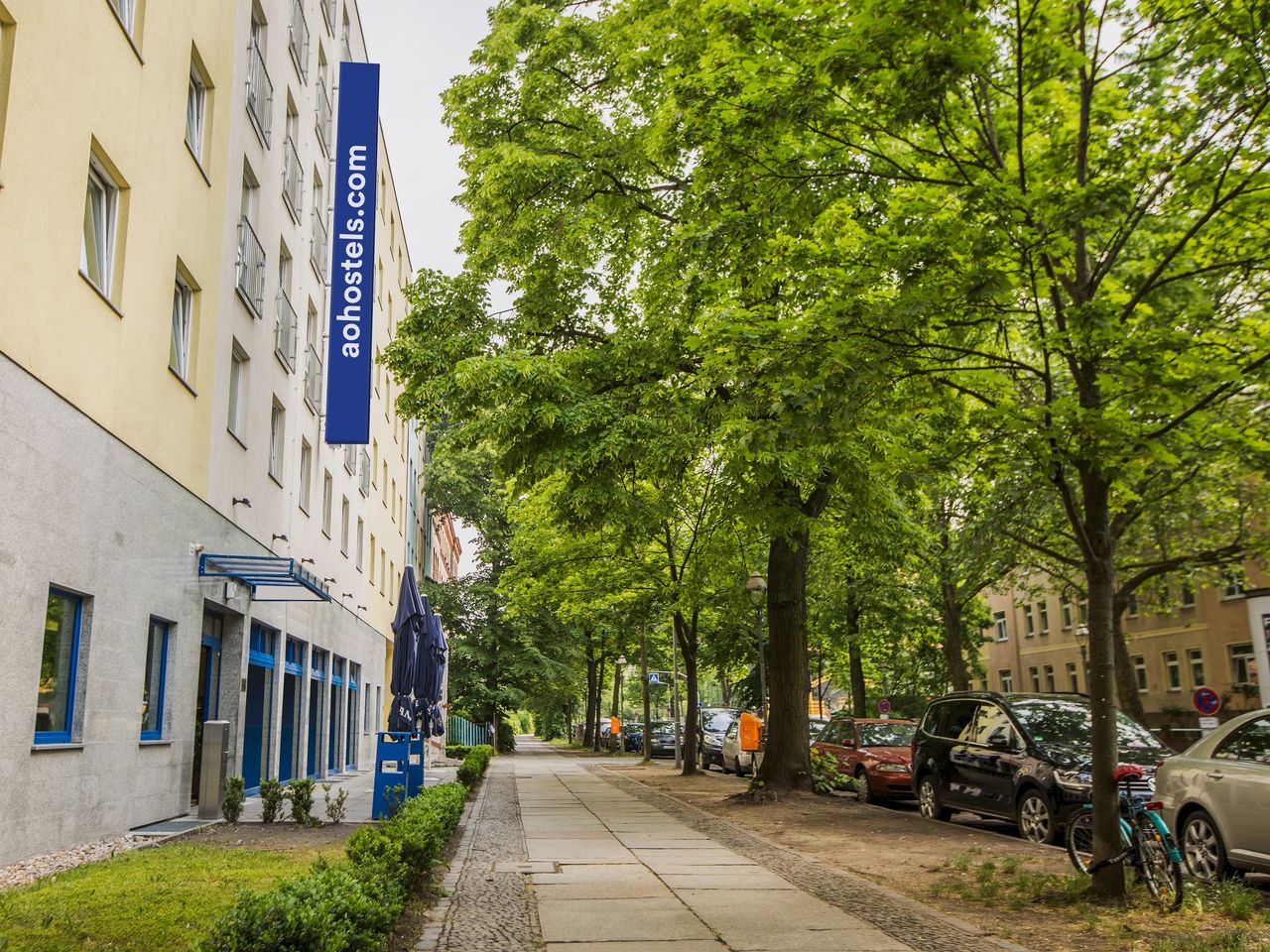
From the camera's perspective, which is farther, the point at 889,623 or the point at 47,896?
the point at 889,623

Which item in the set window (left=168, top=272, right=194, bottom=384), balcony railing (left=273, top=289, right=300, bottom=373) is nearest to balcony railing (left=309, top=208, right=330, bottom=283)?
balcony railing (left=273, top=289, right=300, bottom=373)

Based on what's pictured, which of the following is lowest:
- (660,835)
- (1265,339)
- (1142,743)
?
(660,835)

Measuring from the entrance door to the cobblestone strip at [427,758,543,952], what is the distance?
165 inches

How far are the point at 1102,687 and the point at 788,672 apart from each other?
29.7ft

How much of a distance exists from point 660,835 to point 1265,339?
335 inches

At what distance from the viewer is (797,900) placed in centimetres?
842

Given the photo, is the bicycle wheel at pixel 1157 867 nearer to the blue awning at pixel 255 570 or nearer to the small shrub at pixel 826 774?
the blue awning at pixel 255 570

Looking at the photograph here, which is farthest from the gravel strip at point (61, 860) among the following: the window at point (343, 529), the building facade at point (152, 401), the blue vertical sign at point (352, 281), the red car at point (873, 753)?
the window at point (343, 529)

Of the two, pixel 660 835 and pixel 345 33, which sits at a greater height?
pixel 345 33

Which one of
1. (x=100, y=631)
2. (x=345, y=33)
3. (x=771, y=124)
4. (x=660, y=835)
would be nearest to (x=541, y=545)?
(x=345, y=33)

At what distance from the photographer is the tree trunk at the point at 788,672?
17344 millimetres

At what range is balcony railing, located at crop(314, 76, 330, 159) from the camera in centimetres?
2369

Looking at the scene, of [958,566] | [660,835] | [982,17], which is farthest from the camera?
[958,566]

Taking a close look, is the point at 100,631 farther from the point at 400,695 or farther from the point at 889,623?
the point at 889,623
